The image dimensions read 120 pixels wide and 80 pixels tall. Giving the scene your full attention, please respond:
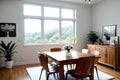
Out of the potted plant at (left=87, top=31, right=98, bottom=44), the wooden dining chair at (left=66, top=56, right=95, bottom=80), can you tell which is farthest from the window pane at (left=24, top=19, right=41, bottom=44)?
the wooden dining chair at (left=66, top=56, right=95, bottom=80)

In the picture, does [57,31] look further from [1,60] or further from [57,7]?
[1,60]

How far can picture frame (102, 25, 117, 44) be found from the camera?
5406mm

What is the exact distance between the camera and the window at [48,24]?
18.7 ft

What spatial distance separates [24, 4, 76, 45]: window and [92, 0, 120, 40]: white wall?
116 centimetres

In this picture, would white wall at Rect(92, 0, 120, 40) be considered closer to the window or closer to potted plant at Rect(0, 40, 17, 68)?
the window

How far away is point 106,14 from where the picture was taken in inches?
229

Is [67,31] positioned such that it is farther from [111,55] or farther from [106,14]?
[111,55]

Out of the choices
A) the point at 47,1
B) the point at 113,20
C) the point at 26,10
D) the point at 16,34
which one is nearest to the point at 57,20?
the point at 47,1

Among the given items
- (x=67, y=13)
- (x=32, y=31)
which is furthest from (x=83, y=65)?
(x=67, y=13)

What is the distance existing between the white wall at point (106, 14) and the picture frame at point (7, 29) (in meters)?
4.06

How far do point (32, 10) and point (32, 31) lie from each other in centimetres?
96

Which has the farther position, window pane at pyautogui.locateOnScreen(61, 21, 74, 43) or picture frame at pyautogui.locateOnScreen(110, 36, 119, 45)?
window pane at pyautogui.locateOnScreen(61, 21, 74, 43)

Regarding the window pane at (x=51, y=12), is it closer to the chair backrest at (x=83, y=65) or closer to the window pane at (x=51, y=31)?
the window pane at (x=51, y=31)

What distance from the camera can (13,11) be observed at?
5.26m
